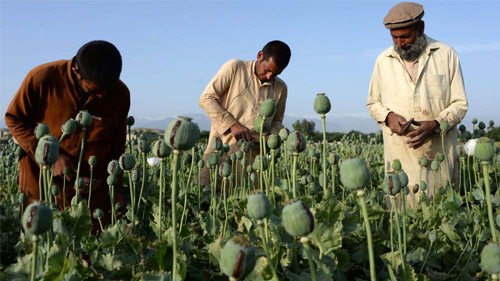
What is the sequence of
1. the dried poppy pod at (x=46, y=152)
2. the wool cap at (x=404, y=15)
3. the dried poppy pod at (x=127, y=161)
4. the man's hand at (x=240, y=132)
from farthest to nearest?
the man's hand at (x=240, y=132), the wool cap at (x=404, y=15), the dried poppy pod at (x=127, y=161), the dried poppy pod at (x=46, y=152)

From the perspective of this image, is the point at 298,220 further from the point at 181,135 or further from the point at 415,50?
the point at 415,50

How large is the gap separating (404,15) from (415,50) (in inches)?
15.3

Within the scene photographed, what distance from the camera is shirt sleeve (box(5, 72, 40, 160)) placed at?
2.97 meters

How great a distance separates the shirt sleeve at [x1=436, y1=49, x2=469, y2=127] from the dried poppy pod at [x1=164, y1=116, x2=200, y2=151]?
304 centimetres

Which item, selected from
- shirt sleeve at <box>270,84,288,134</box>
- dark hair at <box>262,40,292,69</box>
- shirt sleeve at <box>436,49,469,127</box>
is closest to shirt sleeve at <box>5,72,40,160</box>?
dark hair at <box>262,40,292,69</box>

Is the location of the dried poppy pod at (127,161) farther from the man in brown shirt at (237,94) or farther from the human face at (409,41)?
the human face at (409,41)

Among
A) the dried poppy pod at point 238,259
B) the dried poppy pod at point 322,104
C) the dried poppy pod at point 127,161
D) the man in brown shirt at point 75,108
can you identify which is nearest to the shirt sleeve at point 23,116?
the man in brown shirt at point 75,108

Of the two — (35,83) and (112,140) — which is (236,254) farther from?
(112,140)

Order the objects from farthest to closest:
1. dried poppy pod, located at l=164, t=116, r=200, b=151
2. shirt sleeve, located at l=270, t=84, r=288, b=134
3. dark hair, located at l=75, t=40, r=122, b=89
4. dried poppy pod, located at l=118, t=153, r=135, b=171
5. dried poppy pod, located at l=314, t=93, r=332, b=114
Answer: shirt sleeve, located at l=270, t=84, r=288, b=134
dark hair, located at l=75, t=40, r=122, b=89
dried poppy pod, located at l=118, t=153, r=135, b=171
dried poppy pod, located at l=314, t=93, r=332, b=114
dried poppy pod, located at l=164, t=116, r=200, b=151

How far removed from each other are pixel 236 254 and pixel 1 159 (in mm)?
5966

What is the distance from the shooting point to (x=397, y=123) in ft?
12.6

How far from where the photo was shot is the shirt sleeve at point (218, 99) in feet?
13.6

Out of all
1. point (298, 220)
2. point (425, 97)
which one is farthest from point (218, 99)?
point (298, 220)

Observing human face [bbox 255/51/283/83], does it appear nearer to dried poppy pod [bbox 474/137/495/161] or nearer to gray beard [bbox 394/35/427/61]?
gray beard [bbox 394/35/427/61]
